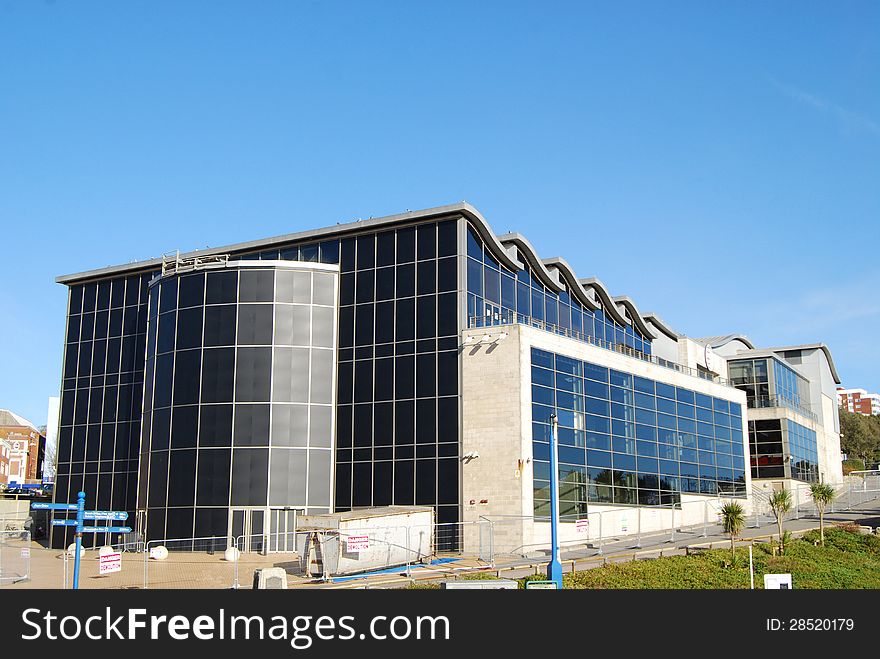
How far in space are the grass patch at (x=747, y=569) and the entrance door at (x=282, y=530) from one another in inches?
686

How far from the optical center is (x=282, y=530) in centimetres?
4538

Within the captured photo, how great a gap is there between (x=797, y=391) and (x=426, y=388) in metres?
44.7

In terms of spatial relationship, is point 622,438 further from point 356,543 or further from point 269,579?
point 269,579

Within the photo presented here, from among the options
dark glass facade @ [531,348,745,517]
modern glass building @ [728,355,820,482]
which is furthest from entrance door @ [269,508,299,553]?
modern glass building @ [728,355,820,482]

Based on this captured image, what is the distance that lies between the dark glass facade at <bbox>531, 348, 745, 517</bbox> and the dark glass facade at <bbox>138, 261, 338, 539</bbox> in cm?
1135

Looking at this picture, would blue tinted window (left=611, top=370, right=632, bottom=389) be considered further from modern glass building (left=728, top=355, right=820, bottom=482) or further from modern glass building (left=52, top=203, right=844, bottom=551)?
modern glass building (left=728, top=355, right=820, bottom=482)

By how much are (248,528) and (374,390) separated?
9188 mm

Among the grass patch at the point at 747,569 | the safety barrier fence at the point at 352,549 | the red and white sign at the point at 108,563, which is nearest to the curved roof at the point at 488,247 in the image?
the safety barrier fence at the point at 352,549

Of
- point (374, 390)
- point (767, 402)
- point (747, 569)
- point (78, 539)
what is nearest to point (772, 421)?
point (767, 402)

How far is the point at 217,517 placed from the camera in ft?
149

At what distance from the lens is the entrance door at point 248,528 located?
44719 mm
